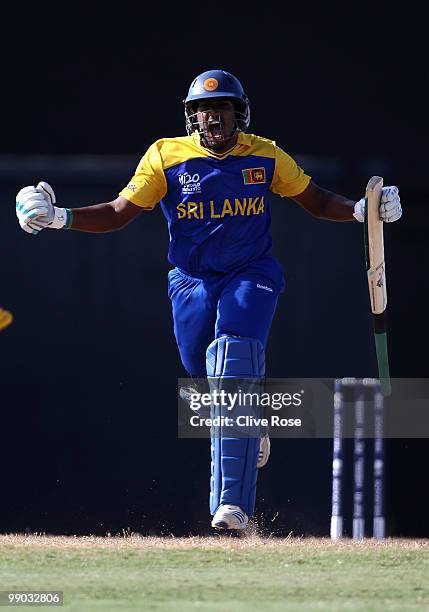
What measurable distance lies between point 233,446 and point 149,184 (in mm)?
1195

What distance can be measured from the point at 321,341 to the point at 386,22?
1.85 metres

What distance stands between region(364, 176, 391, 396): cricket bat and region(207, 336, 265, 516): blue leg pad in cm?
71

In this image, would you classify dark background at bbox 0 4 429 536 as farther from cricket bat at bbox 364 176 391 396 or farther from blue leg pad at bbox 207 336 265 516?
blue leg pad at bbox 207 336 265 516

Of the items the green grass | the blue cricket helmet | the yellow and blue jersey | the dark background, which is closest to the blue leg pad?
the green grass

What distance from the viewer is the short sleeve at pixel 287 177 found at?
589 centimetres

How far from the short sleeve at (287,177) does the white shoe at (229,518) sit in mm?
1477

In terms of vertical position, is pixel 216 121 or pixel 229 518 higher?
pixel 216 121

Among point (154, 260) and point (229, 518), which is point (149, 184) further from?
point (154, 260)

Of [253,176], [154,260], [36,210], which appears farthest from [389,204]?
[154,260]

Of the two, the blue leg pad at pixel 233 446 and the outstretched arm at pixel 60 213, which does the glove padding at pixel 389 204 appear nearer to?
the blue leg pad at pixel 233 446

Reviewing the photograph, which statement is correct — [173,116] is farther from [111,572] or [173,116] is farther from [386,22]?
[111,572]

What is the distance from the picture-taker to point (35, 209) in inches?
214

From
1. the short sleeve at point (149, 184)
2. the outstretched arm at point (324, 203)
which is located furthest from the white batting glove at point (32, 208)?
the outstretched arm at point (324, 203)

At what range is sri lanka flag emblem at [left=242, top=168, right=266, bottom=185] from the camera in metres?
5.78
